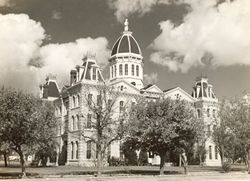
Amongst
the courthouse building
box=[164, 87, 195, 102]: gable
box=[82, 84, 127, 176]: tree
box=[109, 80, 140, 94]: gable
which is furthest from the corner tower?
box=[82, 84, 127, 176]: tree

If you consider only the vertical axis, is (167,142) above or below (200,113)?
below

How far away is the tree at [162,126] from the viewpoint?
1480 inches

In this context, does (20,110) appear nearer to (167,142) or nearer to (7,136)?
(7,136)

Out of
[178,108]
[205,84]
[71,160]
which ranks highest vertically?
[205,84]

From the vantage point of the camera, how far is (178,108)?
128 ft

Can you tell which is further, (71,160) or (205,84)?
(205,84)

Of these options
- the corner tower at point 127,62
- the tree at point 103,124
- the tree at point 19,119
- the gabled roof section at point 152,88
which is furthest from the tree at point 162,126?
the corner tower at point 127,62

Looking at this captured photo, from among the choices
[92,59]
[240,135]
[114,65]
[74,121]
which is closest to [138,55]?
[114,65]

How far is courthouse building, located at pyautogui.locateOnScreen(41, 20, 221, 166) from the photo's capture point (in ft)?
194

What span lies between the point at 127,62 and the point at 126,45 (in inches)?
136

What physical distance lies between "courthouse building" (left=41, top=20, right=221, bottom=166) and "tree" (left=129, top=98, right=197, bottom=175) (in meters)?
12.6

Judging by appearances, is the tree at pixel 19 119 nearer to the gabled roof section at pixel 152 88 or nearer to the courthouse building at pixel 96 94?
the courthouse building at pixel 96 94

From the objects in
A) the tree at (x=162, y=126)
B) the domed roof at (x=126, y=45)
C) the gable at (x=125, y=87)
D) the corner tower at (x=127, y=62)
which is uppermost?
the domed roof at (x=126, y=45)

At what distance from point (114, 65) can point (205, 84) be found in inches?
716
